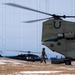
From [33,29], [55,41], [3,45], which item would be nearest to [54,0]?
[33,29]

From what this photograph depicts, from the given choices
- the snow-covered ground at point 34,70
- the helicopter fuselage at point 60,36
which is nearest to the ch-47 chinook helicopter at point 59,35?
the helicopter fuselage at point 60,36

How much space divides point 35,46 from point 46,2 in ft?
17.8

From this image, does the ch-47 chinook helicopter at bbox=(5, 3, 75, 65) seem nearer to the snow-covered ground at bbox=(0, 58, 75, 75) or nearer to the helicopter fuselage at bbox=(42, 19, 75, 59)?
the helicopter fuselage at bbox=(42, 19, 75, 59)

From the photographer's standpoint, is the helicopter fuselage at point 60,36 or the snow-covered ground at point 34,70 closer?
the snow-covered ground at point 34,70

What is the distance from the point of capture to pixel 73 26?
56.3ft

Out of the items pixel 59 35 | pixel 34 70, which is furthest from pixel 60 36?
pixel 34 70

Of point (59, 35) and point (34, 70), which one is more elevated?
point (59, 35)

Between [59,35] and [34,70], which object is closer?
[34,70]

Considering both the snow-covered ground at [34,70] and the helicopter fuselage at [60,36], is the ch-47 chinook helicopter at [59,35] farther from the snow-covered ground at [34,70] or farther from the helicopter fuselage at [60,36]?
the snow-covered ground at [34,70]

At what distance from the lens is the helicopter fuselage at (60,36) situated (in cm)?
1742

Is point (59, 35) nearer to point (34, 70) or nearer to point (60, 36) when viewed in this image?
point (60, 36)

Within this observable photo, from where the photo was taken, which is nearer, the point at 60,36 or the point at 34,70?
the point at 34,70

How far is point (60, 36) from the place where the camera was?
58.0 feet

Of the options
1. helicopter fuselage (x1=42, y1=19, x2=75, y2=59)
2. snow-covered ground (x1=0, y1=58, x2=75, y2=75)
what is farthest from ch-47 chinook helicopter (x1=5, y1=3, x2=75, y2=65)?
snow-covered ground (x1=0, y1=58, x2=75, y2=75)
